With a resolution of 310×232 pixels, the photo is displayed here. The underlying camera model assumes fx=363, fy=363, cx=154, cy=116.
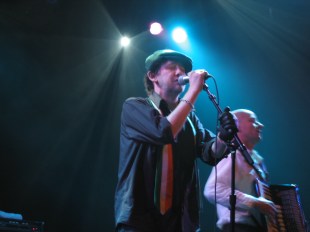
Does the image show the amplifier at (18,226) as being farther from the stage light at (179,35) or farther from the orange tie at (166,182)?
the stage light at (179,35)

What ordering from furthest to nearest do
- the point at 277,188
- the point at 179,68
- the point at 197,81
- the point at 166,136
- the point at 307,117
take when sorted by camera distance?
the point at 307,117
the point at 277,188
the point at 179,68
the point at 197,81
the point at 166,136

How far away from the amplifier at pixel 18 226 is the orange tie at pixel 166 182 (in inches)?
99.0

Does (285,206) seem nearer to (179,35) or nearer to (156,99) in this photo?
(156,99)

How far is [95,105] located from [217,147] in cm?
455

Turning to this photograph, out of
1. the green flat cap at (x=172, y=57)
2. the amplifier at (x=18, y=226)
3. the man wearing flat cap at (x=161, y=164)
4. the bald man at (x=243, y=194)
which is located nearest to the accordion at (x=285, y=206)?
the bald man at (x=243, y=194)

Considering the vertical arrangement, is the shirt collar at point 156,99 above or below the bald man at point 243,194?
above

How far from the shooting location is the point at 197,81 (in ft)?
8.60

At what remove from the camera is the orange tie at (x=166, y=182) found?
2.35 m

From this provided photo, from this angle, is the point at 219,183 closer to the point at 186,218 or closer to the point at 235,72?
the point at 186,218

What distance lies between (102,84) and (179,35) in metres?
1.79

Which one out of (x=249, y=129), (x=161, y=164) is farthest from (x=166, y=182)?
(x=249, y=129)

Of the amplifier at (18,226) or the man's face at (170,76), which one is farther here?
the amplifier at (18,226)

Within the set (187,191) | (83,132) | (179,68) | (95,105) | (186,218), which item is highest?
(95,105)

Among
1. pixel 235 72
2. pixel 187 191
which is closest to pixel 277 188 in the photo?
pixel 187 191
